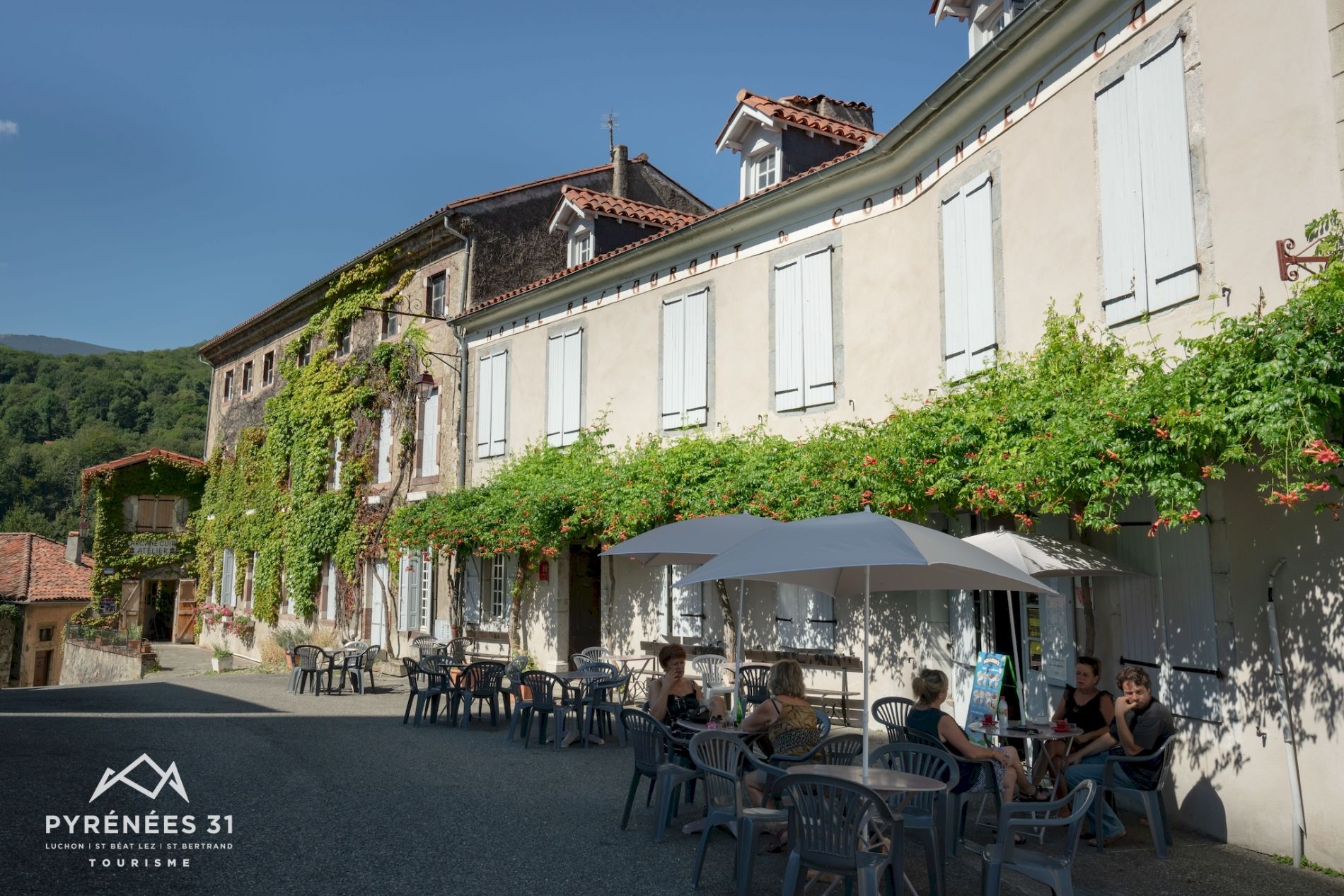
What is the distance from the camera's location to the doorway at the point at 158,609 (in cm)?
3030

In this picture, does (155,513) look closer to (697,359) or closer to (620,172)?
(620,172)

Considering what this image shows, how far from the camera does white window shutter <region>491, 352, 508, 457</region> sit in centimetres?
1698

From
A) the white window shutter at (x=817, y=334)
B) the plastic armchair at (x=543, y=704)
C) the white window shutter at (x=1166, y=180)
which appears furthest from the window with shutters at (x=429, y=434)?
the white window shutter at (x=1166, y=180)

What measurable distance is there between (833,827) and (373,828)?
3638 millimetres

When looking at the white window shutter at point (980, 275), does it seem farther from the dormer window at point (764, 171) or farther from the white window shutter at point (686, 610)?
the white window shutter at point (686, 610)

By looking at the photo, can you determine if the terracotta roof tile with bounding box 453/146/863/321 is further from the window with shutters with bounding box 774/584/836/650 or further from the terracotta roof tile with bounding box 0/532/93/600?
the terracotta roof tile with bounding box 0/532/93/600

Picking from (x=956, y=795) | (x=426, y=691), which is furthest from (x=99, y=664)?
(x=956, y=795)

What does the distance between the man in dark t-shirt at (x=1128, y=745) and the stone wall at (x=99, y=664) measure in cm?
2158

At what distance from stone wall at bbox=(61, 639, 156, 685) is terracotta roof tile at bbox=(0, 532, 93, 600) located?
10.6 feet

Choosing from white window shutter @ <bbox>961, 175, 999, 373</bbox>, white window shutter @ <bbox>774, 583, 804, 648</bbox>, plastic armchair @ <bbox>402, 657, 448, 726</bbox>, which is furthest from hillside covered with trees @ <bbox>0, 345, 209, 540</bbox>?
white window shutter @ <bbox>961, 175, 999, 373</bbox>

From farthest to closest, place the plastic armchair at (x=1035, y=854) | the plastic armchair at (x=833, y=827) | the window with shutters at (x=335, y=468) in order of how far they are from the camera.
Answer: the window with shutters at (x=335, y=468) < the plastic armchair at (x=1035, y=854) < the plastic armchair at (x=833, y=827)

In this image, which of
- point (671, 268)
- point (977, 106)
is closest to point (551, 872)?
point (977, 106)

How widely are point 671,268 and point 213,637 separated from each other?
20095 mm

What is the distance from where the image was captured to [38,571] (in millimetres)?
31422
